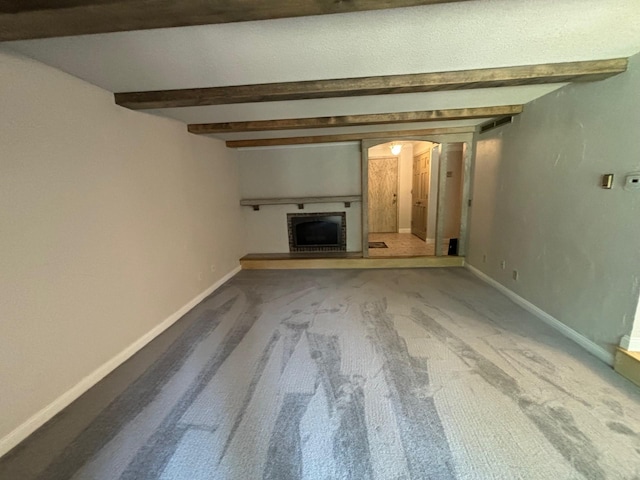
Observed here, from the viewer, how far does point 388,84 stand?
7.62 ft

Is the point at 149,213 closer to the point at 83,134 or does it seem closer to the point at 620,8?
the point at 83,134

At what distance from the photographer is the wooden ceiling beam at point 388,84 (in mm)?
2184

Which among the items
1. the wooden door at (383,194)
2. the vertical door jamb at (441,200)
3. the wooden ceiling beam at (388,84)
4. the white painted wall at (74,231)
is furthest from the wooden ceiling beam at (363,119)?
the wooden door at (383,194)

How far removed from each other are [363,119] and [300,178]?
7.30 ft

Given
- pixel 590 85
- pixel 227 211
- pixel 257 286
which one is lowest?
pixel 257 286

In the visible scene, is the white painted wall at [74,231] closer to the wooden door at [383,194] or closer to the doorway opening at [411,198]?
the doorway opening at [411,198]

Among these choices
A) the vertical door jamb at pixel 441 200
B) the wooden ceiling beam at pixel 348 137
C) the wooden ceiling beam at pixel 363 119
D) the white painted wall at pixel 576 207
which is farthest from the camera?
the vertical door jamb at pixel 441 200

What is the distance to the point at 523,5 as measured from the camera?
4.68 ft

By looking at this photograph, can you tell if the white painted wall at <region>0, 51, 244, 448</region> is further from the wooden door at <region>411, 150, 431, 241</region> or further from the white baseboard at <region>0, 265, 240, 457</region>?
the wooden door at <region>411, 150, 431, 241</region>

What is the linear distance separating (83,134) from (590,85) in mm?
4253

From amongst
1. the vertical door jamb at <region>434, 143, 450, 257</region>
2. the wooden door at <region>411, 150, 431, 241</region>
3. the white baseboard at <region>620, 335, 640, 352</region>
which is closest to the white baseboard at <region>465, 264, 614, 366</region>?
the white baseboard at <region>620, 335, 640, 352</region>

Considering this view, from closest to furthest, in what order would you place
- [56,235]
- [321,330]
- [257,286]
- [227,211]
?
[56,235], [321,330], [257,286], [227,211]

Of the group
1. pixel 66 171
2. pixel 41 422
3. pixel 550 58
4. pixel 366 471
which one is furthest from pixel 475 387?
pixel 66 171

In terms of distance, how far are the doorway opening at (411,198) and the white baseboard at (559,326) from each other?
172cm
